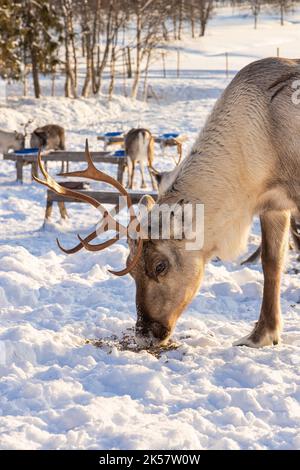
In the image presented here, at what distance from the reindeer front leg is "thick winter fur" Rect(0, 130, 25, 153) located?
36.5ft

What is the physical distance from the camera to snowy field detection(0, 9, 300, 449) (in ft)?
9.37

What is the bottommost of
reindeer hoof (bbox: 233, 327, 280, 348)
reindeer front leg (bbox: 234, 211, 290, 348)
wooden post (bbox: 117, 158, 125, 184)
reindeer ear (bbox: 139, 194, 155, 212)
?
wooden post (bbox: 117, 158, 125, 184)

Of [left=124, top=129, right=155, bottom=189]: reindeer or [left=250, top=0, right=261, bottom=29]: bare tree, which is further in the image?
[left=250, top=0, right=261, bottom=29]: bare tree

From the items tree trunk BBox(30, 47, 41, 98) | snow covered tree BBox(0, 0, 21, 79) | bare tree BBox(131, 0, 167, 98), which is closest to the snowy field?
snow covered tree BBox(0, 0, 21, 79)

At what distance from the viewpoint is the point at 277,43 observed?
38.1 metres

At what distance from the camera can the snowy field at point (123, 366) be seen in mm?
2857

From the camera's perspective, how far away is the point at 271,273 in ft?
14.2

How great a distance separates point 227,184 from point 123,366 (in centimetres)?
120

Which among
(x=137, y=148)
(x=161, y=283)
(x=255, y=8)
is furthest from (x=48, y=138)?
(x=255, y=8)

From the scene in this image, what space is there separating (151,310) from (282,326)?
1.05m

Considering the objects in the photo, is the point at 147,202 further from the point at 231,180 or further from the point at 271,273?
the point at 271,273

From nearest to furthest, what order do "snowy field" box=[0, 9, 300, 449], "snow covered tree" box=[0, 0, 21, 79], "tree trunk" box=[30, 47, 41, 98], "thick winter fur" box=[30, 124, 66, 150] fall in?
"snowy field" box=[0, 9, 300, 449]
"thick winter fur" box=[30, 124, 66, 150]
"snow covered tree" box=[0, 0, 21, 79]
"tree trunk" box=[30, 47, 41, 98]

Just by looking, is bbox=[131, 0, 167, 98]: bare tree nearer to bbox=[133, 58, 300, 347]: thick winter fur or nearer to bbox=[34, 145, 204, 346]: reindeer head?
bbox=[133, 58, 300, 347]: thick winter fur

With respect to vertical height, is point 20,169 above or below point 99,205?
below
